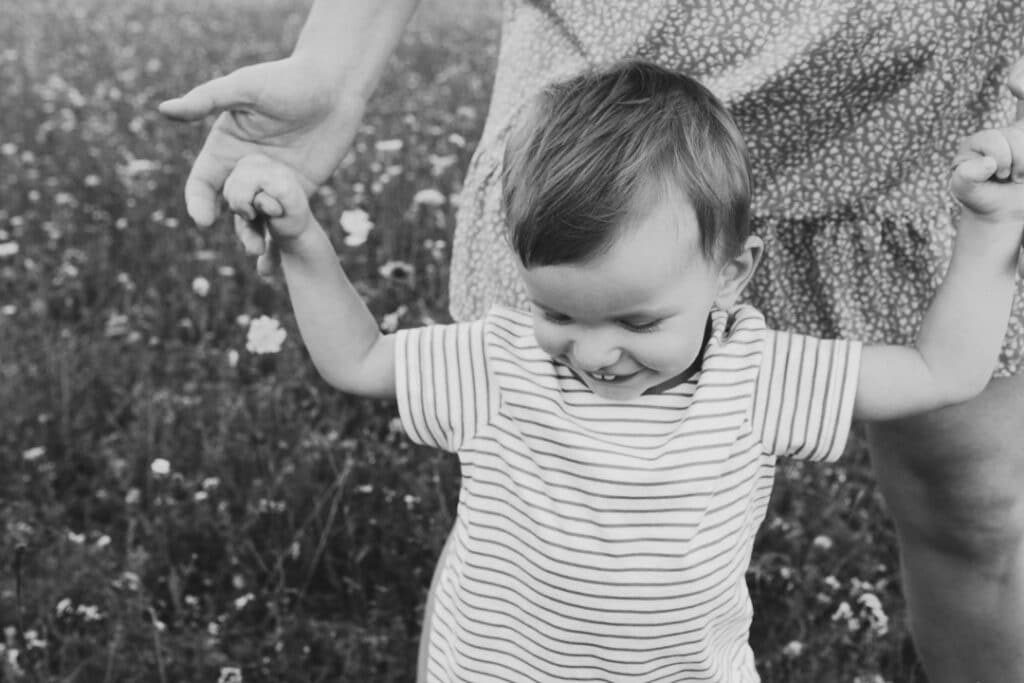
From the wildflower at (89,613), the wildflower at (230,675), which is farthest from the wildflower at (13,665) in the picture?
the wildflower at (230,675)

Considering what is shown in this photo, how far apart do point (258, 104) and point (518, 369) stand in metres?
0.45

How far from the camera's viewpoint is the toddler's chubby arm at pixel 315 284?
1742mm

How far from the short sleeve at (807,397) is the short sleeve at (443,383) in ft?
1.11

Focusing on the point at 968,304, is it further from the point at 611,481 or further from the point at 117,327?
the point at 117,327

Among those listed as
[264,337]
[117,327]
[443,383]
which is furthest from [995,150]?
[117,327]

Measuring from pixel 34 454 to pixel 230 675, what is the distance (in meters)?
Answer: 0.91

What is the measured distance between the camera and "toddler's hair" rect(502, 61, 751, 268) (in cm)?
158

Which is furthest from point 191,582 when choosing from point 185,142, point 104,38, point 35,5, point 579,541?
point 35,5

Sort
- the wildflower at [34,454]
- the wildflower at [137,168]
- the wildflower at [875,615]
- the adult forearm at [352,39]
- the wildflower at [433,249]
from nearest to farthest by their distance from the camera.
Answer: the adult forearm at [352,39], the wildflower at [875,615], the wildflower at [34,454], the wildflower at [433,249], the wildflower at [137,168]

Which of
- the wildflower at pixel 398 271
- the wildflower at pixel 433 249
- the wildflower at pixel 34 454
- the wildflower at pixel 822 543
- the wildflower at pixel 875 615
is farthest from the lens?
the wildflower at pixel 433 249

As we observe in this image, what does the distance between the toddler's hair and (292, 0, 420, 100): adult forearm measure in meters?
0.35

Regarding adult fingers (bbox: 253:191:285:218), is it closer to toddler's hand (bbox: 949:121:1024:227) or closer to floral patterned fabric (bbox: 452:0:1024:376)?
floral patterned fabric (bbox: 452:0:1024:376)

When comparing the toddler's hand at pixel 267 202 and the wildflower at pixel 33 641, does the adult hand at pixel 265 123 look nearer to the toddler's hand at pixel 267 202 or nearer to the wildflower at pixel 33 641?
the toddler's hand at pixel 267 202

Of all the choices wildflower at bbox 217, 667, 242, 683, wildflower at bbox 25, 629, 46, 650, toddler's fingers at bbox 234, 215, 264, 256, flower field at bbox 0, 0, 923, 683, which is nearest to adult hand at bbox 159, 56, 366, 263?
toddler's fingers at bbox 234, 215, 264, 256
